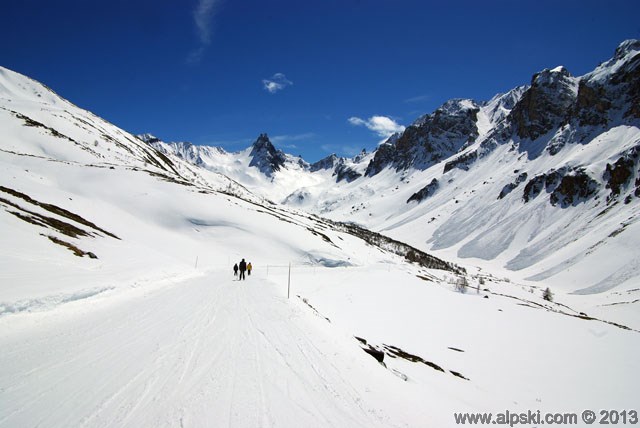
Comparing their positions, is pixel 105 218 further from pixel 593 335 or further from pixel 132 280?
pixel 593 335

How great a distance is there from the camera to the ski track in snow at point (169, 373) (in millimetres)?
5812

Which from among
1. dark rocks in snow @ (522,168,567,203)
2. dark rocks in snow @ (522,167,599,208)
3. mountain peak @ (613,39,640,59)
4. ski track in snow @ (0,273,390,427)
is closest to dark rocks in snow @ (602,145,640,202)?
dark rocks in snow @ (522,167,599,208)

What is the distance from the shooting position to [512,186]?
16338 cm

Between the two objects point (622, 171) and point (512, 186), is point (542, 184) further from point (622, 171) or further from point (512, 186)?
point (622, 171)

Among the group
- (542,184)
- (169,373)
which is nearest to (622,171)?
(542,184)

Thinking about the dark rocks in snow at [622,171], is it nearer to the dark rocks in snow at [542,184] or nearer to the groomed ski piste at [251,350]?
the dark rocks in snow at [542,184]

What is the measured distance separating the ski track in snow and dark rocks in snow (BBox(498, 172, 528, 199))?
584 ft

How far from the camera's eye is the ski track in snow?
5812mm

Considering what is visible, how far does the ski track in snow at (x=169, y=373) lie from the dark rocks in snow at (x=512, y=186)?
584ft

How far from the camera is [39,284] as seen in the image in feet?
41.6

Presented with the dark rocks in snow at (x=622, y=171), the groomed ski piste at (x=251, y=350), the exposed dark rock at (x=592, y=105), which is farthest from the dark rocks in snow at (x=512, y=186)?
the groomed ski piste at (x=251, y=350)

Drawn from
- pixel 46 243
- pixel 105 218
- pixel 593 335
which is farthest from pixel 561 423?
pixel 105 218

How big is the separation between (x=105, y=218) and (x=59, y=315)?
40.1 m

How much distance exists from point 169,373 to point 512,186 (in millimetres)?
186519
